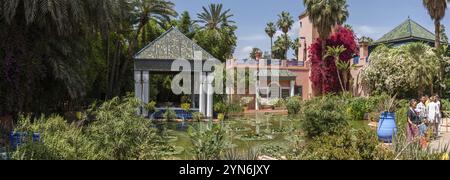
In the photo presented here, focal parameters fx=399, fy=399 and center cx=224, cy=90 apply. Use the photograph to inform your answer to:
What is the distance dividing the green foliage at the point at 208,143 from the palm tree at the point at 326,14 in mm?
27669

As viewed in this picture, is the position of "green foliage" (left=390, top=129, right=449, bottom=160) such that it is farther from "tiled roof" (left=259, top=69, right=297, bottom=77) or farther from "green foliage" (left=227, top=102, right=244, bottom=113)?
"tiled roof" (left=259, top=69, right=297, bottom=77)

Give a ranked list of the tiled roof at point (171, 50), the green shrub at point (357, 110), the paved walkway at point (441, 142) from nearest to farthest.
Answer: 1. the paved walkway at point (441, 142)
2. the tiled roof at point (171, 50)
3. the green shrub at point (357, 110)

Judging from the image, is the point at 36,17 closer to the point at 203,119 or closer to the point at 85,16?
the point at 85,16

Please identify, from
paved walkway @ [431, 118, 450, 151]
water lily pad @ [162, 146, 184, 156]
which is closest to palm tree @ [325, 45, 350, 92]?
paved walkway @ [431, 118, 450, 151]

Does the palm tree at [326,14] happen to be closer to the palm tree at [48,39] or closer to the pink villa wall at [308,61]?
the pink villa wall at [308,61]

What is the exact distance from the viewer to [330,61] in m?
35.4

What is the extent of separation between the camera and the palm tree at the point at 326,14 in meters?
33.6

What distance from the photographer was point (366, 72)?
3019 centimetres

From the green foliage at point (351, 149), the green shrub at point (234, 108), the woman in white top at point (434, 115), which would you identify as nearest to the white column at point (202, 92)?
the green shrub at point (234, 108)

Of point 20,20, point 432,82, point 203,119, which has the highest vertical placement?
point 20,20

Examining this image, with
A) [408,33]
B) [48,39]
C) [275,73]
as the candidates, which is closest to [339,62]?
[275,73]

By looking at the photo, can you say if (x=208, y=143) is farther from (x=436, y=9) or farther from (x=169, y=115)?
(x=436, y=9)
